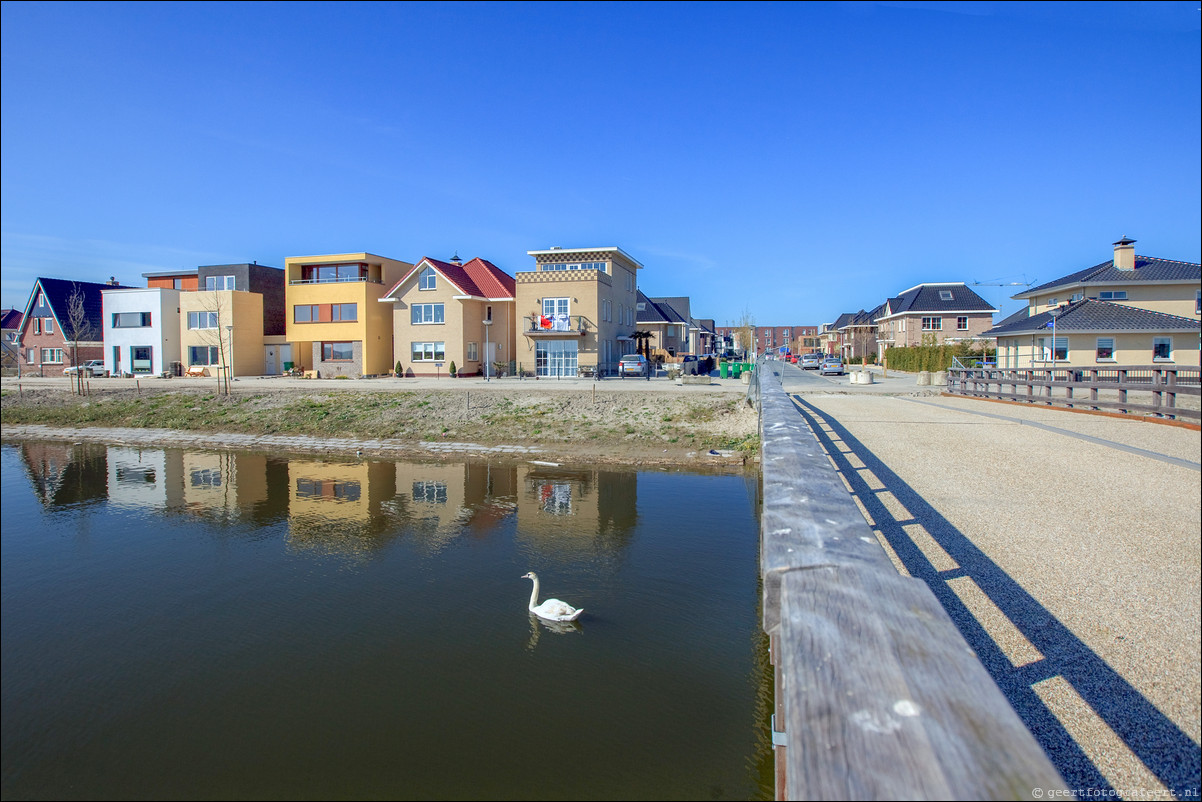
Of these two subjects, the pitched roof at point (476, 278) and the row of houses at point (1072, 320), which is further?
the pitched roof at point (476, 278)

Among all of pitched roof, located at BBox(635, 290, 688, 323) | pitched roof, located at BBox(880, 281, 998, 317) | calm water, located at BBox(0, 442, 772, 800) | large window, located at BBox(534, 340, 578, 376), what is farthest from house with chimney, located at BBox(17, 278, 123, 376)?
pitched roof, located at BBox(880, 281, 998, 317)

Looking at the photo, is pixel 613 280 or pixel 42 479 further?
pixel 613 280

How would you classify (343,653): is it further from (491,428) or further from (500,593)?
(491,428)

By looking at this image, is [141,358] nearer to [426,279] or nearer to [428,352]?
[428,352]

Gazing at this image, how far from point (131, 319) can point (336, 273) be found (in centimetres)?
1377

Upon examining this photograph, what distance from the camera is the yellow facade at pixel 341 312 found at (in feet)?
131

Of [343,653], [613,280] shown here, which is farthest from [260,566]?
[613,280]

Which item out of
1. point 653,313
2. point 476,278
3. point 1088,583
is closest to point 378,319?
point 476,278

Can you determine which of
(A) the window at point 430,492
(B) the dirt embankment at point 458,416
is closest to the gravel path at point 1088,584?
(A) the window at point 430,492

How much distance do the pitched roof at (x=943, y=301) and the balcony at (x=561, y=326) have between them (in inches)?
1430

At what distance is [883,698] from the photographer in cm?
126

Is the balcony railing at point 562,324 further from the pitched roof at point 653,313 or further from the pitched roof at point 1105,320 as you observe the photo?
the pitched roof at point 653,313

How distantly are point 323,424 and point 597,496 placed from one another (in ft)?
44.9

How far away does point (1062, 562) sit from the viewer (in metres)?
4.03
